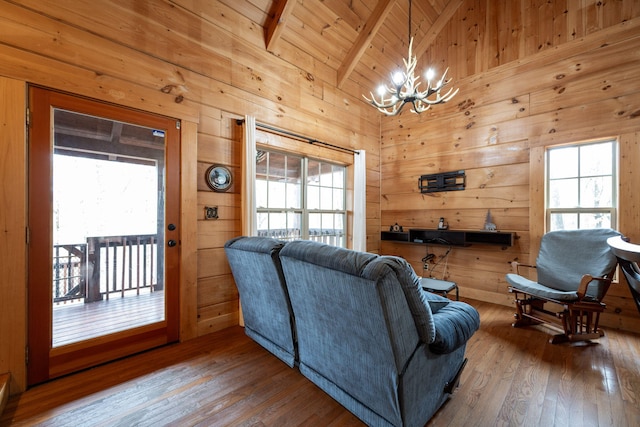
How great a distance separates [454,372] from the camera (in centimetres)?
176

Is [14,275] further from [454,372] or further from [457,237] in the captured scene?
[457,237]

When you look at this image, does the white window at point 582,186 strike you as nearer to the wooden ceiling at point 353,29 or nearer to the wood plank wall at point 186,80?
the wooden ceiling at point 353,29

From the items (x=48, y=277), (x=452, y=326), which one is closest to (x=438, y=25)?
(x=452, y=326)

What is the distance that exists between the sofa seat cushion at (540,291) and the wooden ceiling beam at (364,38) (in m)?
3.64

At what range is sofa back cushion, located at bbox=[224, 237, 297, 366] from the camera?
1.95 meters

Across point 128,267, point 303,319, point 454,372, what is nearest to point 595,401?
point 454,372

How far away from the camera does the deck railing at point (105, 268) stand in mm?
2105

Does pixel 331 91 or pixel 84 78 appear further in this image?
pixel 331 91

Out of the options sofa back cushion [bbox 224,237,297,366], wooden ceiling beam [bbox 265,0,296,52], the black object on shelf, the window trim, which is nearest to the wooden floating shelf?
the black object on shelf

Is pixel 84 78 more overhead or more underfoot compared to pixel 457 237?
more overhead

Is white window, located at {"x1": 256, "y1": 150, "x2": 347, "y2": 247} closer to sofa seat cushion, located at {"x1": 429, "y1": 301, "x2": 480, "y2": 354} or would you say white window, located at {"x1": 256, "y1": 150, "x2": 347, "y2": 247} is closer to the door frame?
the door frame

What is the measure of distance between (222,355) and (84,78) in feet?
8.40

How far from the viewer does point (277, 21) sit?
3.13 meters

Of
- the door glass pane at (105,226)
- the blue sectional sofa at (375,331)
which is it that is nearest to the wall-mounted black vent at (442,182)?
the blue sectional sofa at (375,331)
